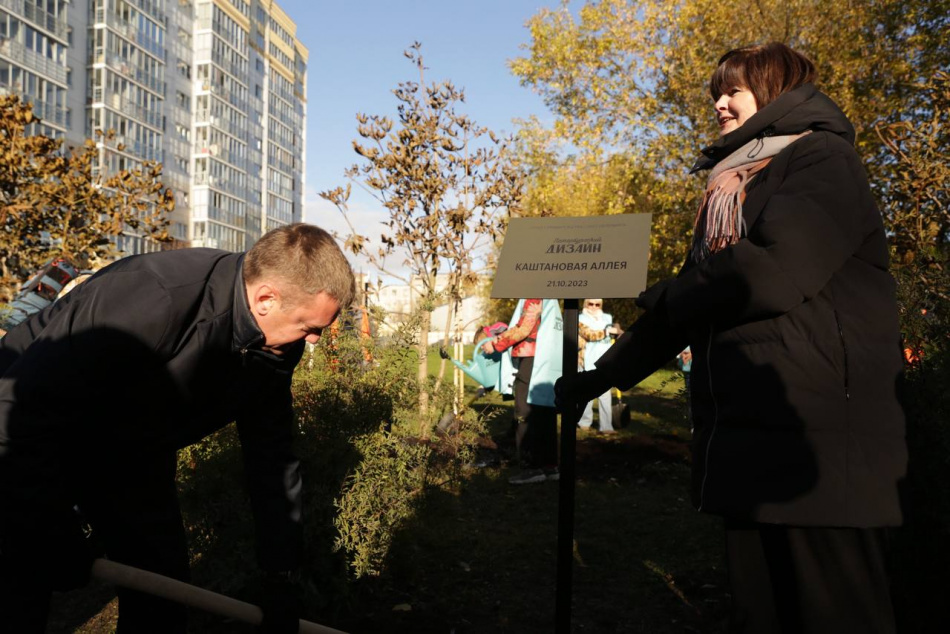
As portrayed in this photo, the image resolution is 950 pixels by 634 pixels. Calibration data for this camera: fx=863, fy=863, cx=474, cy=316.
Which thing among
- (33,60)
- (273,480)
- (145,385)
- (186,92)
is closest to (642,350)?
(273,480)

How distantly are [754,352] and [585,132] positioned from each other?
18660 millimetres

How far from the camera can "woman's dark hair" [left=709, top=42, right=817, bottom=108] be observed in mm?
2416

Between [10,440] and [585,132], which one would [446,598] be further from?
[585,132]

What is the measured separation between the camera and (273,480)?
306 centimetres

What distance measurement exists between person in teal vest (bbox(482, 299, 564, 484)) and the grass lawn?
31.6 inches

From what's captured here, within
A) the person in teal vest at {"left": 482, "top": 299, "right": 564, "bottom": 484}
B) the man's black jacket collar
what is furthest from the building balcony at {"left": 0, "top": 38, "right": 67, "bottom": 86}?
the man's black jacket collar

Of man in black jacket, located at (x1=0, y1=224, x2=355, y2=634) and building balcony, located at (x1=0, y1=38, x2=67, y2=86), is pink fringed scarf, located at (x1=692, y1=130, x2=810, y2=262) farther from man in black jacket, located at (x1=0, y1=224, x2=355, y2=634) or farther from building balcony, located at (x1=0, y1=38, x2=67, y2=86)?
building balcony, located at (x1=0, y1=38, x2=67, y2=86)

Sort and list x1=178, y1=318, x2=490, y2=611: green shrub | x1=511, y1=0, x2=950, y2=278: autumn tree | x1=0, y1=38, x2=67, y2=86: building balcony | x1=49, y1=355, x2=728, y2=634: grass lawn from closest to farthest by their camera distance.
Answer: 1. x1=178, y1=318, x2=490, y2=611: green shrub
2. x1=49, y1=355, x2=728, y2=634: grass lawn
3. x1=511, y1=0, x2=950, y2=278: autumn tree
4. x1=0, y1=38, x2=67, y2=86: building balcony

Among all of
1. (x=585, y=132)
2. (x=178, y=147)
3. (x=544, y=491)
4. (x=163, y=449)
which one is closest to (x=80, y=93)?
(x=178, y=147)

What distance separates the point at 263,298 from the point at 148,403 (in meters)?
0.50

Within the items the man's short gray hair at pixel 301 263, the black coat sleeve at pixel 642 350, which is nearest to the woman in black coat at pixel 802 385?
the black coat sleeve at pixel 642 350

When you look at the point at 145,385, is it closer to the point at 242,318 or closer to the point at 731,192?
the point at 242,318

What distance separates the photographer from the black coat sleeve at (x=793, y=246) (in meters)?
2.03

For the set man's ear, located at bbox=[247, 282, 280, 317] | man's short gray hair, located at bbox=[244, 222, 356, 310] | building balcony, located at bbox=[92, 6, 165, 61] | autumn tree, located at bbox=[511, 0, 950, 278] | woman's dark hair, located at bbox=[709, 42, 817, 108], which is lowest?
man's ear, located at bbox=[247, 282, 280, 317]
